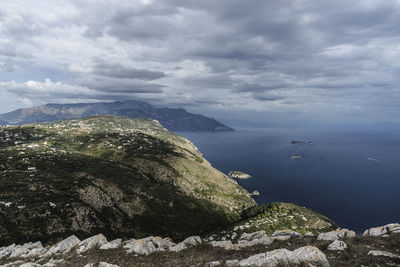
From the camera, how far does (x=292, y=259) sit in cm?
1720

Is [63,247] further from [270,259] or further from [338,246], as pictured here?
[338,246]

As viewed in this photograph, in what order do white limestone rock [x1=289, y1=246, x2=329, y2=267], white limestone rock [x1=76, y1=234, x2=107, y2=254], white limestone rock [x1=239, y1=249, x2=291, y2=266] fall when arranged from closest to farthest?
1. white limestone rock [x1=289, y1=246, x2=329, y2=267]
2. white limestone rock [x1=239, y1=249, x2=291, y2=266]
3. white limestone rock [x1=76, y1=234, x2=107, y2=254]

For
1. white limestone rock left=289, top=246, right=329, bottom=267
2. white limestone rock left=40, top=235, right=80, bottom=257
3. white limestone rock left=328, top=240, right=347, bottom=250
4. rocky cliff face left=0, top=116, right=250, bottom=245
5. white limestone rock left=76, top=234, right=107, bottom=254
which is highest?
white limestone rock left=289, top=246, right=329, bottom=267

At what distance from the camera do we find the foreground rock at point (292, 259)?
16.4 meters

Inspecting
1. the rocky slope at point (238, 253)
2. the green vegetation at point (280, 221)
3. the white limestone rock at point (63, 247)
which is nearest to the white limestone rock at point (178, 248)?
the rocky slope at point (238, 253)

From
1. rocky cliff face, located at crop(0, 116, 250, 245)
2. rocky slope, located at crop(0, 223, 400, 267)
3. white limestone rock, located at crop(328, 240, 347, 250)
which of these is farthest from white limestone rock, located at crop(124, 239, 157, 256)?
rocky cliff face, located at crop(0, 116, 250, 245)

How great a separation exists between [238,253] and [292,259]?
7.73 meters

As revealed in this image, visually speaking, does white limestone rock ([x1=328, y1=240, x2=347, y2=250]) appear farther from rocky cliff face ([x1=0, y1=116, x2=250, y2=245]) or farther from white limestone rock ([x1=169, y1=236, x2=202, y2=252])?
rocky cliff face ([x1=0, y1=116, x2=250, y2=245])

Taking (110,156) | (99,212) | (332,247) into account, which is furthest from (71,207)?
(110,156)

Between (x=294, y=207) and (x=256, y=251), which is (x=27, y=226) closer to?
(x=256, y=251)

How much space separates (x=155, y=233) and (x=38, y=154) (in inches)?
4698

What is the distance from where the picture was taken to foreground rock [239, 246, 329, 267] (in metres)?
16.4

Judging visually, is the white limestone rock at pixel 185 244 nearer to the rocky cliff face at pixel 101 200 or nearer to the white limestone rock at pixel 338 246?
the white limestone rock at pixel 338 246

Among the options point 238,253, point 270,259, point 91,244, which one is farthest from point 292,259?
point 91,244
